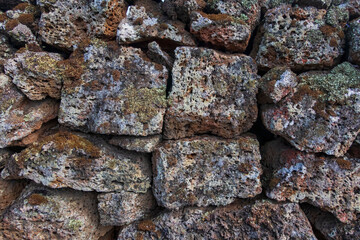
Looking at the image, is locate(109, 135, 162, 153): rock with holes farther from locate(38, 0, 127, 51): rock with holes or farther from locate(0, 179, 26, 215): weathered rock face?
locate(0, 179, 26, 215): weathered rock face

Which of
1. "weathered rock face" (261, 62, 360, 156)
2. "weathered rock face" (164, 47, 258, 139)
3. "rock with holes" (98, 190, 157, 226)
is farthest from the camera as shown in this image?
"rock with holes" (98, 190, 157, 226)

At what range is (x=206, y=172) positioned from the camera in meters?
3.52

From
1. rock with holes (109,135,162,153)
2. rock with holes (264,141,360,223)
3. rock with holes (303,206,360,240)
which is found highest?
rock with holes (264,141,360,223)

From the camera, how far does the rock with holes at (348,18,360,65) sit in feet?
11.4

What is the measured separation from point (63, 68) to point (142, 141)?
5.52 ft

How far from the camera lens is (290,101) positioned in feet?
11.2

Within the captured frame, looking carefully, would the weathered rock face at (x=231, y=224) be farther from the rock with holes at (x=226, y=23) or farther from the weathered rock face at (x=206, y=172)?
the rock with holes at (x=226, y=23)

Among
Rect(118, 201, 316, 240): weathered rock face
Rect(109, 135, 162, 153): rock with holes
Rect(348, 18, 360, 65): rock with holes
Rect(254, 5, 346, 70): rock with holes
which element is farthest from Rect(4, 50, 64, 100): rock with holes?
Rect(348, 18, 360, 65): rock with holes

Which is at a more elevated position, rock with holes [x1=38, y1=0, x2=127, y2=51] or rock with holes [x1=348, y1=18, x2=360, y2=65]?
rock with holes [x1=348, y1=18, x2=360, y2=65]

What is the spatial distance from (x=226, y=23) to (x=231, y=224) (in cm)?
320

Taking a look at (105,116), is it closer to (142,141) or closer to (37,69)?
(142,141)

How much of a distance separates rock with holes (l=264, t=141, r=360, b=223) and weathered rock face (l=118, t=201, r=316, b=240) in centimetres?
26

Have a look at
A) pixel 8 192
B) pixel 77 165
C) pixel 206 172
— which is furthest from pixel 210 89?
pixel 8 192

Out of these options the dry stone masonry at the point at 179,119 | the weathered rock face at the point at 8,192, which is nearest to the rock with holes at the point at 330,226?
the dry stone masonry at the point at 179,119
